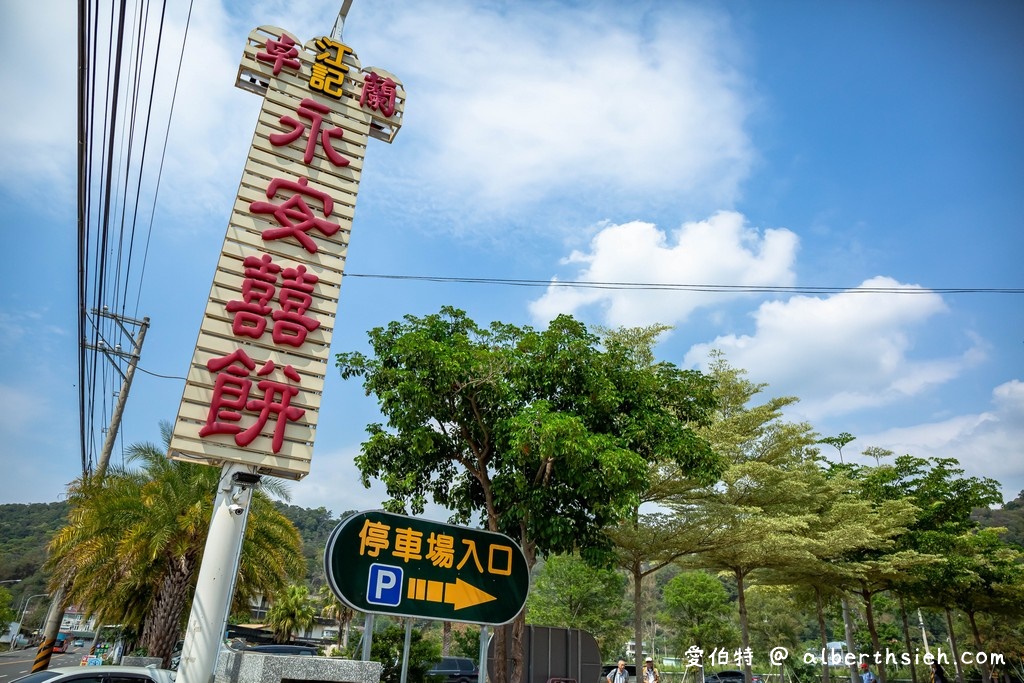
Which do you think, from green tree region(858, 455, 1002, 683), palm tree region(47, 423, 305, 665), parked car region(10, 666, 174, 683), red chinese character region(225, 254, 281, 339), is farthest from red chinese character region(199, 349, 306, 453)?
green tree region(858, 455, 1002, 683)

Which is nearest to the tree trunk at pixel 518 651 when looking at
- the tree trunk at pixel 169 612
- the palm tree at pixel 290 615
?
the tree trunk at pixel 169 612

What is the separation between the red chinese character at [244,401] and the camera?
25.1ft

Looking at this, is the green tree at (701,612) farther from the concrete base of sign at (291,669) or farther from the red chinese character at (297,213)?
the red chinese character at (297,213)

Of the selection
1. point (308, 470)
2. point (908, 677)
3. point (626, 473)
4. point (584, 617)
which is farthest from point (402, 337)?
point (908, 677)

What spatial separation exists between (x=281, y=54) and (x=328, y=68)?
0.70 m

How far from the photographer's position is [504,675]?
1408 centimetres

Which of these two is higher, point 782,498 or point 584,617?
point 782,498

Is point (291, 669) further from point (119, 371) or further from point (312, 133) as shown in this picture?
point (119, 371)

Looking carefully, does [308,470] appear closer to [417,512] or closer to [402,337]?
[402,337]

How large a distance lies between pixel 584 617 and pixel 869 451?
16.2 m

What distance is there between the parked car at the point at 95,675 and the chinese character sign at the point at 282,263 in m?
3.32

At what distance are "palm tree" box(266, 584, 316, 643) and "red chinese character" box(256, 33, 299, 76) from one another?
3673 cm

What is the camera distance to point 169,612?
15.7 meters

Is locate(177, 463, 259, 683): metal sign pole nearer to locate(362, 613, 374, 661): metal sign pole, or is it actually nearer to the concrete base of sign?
the concrete base of sign
